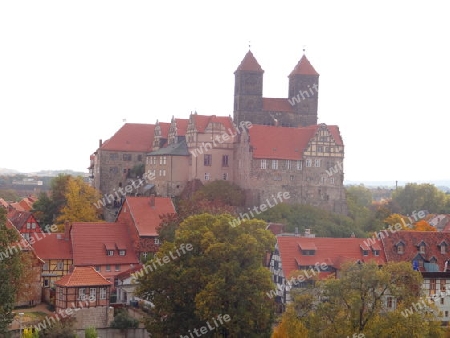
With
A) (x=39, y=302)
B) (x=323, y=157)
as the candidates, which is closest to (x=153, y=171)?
(x=323, y=157)

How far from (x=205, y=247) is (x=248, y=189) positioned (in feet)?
121

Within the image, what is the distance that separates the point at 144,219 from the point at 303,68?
37.1 metres

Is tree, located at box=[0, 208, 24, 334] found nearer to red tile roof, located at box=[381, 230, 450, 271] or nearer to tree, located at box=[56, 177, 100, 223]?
red tile roof, located at box=[381, 230, 450, 271]

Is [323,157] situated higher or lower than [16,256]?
higher

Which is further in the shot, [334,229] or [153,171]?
[153,171]

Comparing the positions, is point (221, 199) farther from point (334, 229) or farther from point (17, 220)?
point (17, 220)

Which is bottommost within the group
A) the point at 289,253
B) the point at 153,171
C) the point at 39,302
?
the point at 39,302

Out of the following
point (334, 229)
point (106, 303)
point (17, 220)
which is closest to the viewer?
point (106, 303)

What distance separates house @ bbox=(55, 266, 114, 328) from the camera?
55812 mm

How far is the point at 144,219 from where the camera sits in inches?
2815

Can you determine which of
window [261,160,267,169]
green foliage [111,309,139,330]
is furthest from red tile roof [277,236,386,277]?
window [261,160,267,169]

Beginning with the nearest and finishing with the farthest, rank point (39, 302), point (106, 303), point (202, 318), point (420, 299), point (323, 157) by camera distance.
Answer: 1. point (420, 299)
2. point (202, 318)
3. point (106, 303)
4. point (39, 302)
5. point (323, 157)

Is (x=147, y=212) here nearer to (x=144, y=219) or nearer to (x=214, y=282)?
(x=144, y=219)

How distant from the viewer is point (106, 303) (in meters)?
57.4
